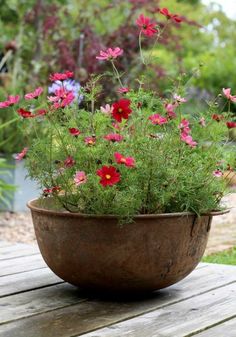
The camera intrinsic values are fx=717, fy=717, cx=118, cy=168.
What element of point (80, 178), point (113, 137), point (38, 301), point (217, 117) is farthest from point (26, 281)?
point (217, 117)

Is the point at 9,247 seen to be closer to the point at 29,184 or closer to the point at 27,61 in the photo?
the point at 29,184

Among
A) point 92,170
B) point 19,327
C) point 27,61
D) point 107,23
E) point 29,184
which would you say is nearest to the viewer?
point 19,327

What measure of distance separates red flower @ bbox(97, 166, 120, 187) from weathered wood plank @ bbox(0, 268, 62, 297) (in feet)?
1.67

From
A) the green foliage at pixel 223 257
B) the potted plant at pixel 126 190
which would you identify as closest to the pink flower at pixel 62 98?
the potted plant at pixel 126 190

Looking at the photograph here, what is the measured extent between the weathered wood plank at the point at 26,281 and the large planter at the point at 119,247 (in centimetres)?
18

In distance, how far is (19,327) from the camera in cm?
170

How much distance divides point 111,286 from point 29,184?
3.75 meters

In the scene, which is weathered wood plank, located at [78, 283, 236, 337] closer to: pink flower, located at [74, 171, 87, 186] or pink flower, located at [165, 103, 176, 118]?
pink flower, located at [74, 171, 87, 186]

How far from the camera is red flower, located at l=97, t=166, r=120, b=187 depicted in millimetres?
1727

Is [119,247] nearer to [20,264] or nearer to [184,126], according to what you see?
[184,126]

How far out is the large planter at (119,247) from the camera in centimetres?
185

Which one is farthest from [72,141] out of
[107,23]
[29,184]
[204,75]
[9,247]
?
[204,75]

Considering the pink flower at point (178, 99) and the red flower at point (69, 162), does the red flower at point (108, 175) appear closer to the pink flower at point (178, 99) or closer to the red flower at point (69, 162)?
the red flower at point (69, 162)

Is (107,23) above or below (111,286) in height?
above
